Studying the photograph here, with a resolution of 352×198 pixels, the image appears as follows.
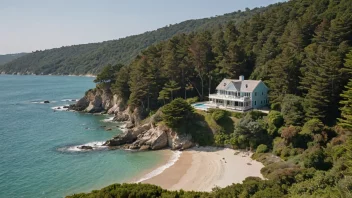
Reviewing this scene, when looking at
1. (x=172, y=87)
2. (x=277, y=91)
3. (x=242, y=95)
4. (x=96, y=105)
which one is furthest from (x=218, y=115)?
(x=96, y=105)

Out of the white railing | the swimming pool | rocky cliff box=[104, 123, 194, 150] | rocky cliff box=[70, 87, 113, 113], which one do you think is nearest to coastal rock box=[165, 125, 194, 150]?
rocky cliff box=[104, 123, 194, 150]

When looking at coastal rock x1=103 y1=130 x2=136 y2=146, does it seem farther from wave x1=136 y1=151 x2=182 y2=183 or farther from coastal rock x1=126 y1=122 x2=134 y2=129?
coastal rock x1=126 y1=122 x2=134 y2=129

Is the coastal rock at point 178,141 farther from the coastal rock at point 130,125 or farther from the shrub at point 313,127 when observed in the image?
the shrub at point 313,127

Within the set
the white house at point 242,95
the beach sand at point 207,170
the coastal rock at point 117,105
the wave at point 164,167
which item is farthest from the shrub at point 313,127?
the coastal rock at point 117,105

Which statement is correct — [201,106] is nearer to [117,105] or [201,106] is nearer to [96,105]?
[117,105]

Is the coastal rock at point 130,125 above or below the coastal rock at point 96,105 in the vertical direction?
below
